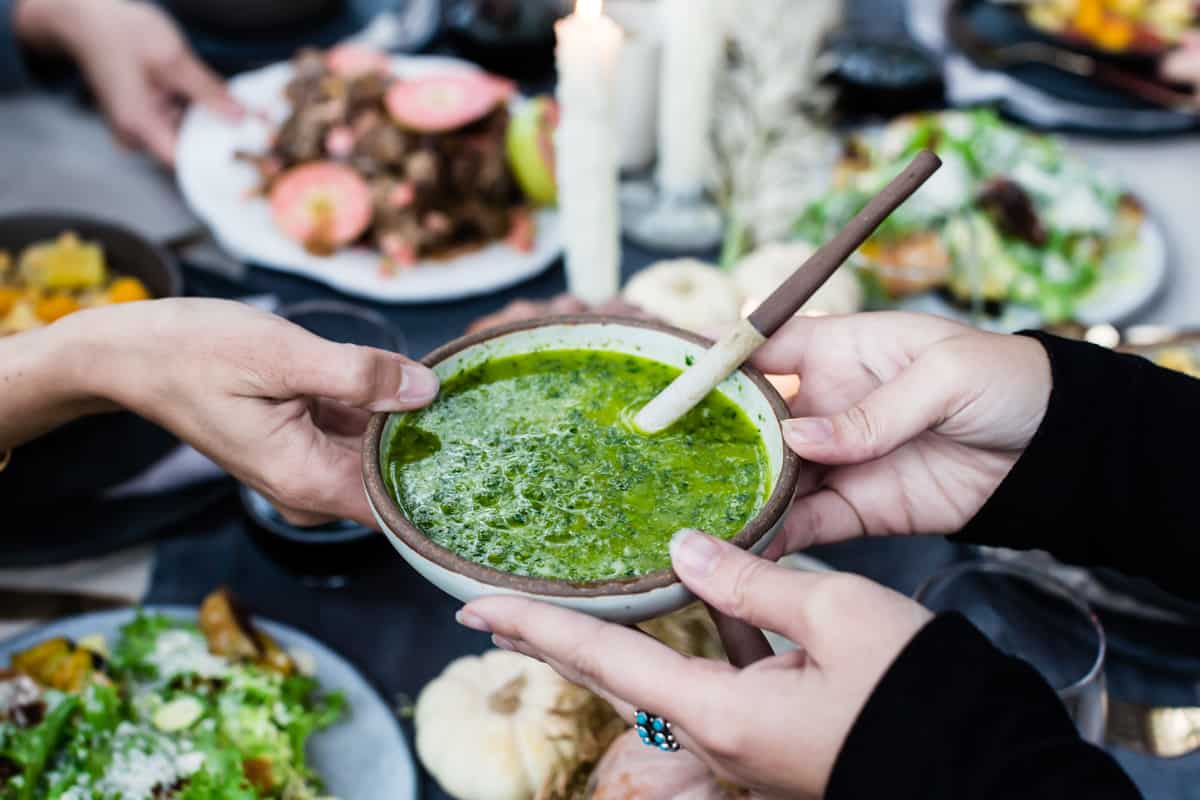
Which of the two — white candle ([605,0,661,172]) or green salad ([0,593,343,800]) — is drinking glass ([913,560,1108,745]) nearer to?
green salad ([0,593,343,800])

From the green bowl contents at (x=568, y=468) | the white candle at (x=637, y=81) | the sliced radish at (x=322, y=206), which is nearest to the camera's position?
the green bowl contents at (x=568, y=468)

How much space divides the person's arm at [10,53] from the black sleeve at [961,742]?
3231 mm

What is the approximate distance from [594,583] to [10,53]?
117 inches

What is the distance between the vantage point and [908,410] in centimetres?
140

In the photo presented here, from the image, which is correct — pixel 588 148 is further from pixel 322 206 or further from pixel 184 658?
pixel 184 658

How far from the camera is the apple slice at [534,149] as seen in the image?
263 cm

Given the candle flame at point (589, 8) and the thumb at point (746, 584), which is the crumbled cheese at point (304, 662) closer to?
the thumb at point (746, 584)

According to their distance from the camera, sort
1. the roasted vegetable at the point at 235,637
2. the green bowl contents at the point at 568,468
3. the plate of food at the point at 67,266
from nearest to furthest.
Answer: the green bowl contents at the point at 568,468 < the roasted vegetable at the point at 235,637 < the plate of food at the point at 67,266

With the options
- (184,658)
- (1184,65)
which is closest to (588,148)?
(184,658)

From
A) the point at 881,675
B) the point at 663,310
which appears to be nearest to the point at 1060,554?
the point at 881,675

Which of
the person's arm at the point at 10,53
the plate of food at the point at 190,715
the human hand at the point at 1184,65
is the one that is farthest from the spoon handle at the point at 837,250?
the person's arm at the point at 10,53

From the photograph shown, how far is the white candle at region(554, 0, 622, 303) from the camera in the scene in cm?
206

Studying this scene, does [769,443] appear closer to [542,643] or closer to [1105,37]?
[542,643]

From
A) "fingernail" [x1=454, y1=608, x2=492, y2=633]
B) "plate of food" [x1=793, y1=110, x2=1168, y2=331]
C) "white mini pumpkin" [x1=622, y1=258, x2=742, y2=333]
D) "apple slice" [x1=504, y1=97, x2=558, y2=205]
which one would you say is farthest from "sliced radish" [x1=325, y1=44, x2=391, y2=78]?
"fingernail" [x1=454, y1=608, x2=492, y2=633]
